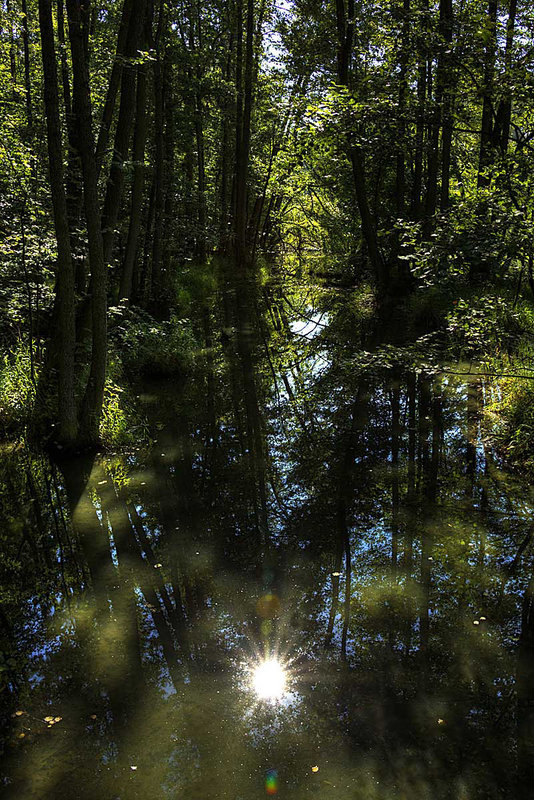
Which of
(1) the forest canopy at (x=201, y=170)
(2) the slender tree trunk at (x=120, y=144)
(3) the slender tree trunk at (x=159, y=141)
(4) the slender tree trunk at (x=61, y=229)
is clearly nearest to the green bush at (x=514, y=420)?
(1) the forest canopy at (x=201, y=170)

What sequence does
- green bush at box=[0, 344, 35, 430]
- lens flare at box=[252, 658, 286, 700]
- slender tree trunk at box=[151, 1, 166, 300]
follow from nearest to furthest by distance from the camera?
lens flare at box=[252, 658, 286, 700], green bush at box=[0, 344, 35, 430], slender tree trunk at box=[151, 1, 166, 300]

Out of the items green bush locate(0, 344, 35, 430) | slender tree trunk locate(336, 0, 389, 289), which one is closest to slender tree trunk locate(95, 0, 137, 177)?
green bush locate(0, 344, 35, 430)

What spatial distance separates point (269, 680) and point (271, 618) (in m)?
0.58

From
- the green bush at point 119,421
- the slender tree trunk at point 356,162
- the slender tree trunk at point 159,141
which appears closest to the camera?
the green bush at point 119,421

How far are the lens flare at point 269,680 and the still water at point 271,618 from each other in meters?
0.01

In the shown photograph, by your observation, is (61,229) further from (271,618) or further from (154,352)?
(271,618)

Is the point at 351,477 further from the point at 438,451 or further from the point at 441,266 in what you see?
the point at 441,266

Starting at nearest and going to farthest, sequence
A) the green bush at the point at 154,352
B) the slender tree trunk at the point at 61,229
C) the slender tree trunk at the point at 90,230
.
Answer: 1. the slender tree trunk at the point at 61,229
2. the slender tree trunk at the point at 90,230
3. the green bush at the point at 154,352

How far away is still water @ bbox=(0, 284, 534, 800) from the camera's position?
116 inches

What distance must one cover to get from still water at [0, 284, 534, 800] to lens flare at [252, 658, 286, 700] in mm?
13

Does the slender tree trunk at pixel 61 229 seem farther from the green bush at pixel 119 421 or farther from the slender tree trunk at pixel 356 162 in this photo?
the slender tree trunk at pixel 356 162

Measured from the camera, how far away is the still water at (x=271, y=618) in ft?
9.70

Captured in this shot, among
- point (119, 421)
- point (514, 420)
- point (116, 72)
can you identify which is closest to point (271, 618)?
point (119, 421)

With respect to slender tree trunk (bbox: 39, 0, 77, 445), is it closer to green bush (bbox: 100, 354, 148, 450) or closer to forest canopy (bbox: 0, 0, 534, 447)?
forest canopy (bbox: 0, 0, 534, 447)
